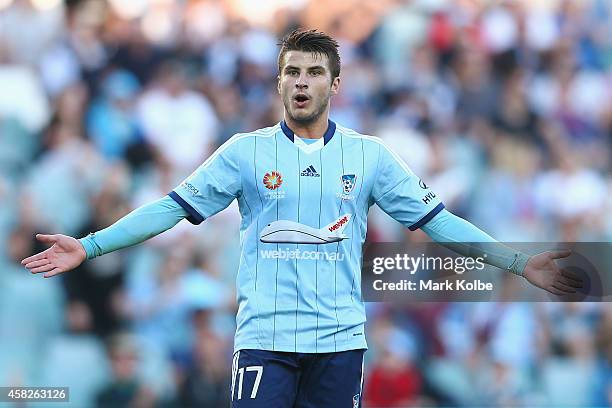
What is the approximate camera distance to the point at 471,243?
16.7ft

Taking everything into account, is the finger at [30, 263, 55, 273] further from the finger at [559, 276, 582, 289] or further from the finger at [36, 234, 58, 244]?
the finger at [559, 276, 582, 289]

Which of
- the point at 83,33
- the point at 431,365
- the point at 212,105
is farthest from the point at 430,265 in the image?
the point at 83,33

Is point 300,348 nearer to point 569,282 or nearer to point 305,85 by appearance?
point 305,85

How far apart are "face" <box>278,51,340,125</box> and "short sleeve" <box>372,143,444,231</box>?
0.35m

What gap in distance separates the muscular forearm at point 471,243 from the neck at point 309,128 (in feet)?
2.21

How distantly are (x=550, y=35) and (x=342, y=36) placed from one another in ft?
7.47

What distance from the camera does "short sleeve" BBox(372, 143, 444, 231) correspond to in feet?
16.6

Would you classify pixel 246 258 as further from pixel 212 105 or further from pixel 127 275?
pixel 212 105

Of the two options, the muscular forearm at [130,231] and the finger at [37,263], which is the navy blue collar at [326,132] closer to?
the muscular forearm at [130,231]

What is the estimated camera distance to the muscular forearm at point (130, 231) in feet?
16.0

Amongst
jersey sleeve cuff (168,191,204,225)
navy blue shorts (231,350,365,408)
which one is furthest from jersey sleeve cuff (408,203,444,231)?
jersey sleeve cuff (168,191,204,225)

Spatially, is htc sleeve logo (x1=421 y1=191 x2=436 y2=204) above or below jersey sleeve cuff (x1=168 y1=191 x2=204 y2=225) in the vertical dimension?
above

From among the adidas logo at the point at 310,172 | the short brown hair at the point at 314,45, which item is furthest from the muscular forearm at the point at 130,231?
the short brown hair at the point at 314,45

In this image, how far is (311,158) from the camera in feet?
16.2
